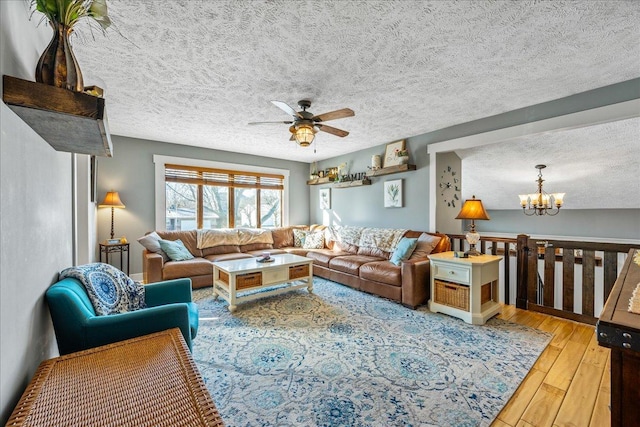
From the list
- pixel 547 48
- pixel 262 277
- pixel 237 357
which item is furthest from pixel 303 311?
pixel 547 48

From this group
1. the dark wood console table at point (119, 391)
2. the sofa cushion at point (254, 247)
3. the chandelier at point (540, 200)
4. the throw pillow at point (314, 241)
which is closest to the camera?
the dark wood console table at point (119, 391)

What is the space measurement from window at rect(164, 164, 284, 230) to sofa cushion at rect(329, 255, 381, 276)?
7.85 feet

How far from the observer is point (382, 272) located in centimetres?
366

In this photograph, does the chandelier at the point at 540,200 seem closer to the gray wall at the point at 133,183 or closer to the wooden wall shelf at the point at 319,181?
the wooden wall shelf at the point at 319,181

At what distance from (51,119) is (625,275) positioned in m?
2.84

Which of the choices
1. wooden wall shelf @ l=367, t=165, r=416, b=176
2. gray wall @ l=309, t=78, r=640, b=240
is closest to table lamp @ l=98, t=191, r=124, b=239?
gray wall @ l=309, t=78, r=640, b=240

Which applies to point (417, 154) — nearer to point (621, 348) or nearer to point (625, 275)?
point (625, 275)

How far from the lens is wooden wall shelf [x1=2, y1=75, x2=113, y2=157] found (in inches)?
36.5

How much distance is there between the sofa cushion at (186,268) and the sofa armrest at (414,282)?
2.90 m

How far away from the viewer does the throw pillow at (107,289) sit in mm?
1653

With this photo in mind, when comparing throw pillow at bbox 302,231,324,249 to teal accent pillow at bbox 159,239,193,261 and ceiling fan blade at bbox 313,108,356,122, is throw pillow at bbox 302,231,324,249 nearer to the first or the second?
teal accent pillow at bbox 159,239,193,261

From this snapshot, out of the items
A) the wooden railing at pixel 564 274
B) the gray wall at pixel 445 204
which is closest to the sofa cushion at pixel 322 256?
the gray wall at pixel 445 204

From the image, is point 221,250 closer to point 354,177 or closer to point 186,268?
point 186,268

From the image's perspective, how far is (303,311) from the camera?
10.6 ft
